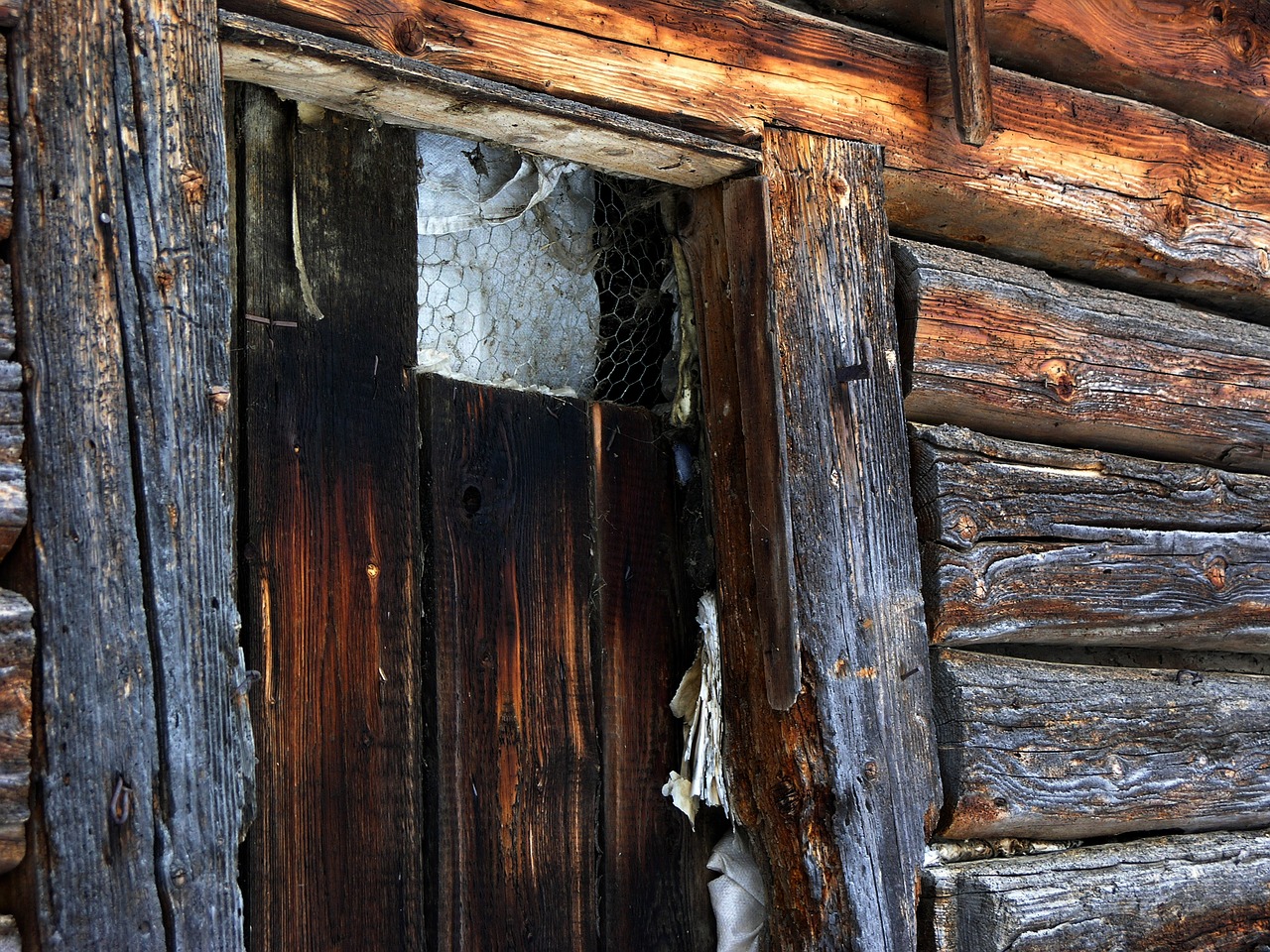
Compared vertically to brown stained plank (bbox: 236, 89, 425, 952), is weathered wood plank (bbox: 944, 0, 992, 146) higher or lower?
higher

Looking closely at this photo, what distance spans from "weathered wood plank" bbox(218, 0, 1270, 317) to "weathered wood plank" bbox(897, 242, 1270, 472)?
3.5 inches

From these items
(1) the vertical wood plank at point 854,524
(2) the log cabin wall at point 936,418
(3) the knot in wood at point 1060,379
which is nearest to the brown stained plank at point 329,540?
(2) the log cabin wall at point 936,418

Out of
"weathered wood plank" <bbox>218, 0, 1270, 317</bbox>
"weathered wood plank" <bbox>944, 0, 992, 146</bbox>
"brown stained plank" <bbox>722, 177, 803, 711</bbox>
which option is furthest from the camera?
"weathered wood plank" <bbox>944, 0, 992, 146</bbox>

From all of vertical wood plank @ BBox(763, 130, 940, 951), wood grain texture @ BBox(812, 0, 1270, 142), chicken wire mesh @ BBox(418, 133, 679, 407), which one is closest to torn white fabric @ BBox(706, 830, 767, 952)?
vertical wood plank @ BBox(763, 130, 940, 951)

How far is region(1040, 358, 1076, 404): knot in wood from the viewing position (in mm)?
1962

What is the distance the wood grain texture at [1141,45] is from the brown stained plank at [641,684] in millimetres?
777

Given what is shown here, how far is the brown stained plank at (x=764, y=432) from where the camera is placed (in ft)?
5.37

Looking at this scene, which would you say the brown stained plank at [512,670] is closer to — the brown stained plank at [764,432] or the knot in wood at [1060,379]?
the brown stained plank at [764,432]

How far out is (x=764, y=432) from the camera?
66.3 inches

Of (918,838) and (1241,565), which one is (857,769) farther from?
(1241,565)

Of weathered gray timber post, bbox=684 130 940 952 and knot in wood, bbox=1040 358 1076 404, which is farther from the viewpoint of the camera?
knot in wood, bbox=1040 358 1076 404

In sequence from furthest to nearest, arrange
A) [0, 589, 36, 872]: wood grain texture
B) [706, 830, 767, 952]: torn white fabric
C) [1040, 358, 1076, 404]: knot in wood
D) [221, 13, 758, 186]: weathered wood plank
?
1. [1040, 358, 1076, 404]: knot in wood
2. [706, 830, 767, 952]: torn white fabric
3. [221, 13, 758, 186]: weathered wood plank
4. [0, 589, 36, 872]: wood grain texture

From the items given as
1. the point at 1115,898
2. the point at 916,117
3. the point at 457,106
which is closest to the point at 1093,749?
the point at 1115,898

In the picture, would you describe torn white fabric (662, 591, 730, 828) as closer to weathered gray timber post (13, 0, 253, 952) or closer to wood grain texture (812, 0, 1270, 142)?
weathered gray timber post (13, 0, 253, 952)
